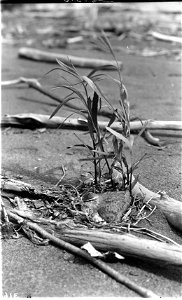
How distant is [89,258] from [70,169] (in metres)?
0.98

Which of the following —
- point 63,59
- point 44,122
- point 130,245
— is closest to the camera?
point 130,245

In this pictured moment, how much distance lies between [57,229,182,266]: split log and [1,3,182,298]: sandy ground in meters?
0.06

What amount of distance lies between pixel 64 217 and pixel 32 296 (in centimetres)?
51

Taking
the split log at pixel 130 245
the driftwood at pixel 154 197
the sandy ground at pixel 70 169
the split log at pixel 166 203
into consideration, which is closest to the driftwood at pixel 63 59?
the sandy ground at pixel 70 169

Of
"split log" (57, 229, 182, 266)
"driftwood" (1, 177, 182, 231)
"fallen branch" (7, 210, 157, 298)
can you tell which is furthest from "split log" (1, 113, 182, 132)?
"split log" (57, 229, 182, 266)

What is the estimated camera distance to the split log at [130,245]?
7.02 ft

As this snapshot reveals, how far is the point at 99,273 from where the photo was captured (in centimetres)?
213

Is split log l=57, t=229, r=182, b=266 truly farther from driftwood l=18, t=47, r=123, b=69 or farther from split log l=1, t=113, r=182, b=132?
driftwood l=18, t=47, r=123, b=69

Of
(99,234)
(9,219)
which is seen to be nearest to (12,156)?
(9,219)

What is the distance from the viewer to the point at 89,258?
7.20 feet

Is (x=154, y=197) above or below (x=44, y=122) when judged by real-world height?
above

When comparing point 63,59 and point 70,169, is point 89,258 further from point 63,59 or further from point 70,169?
point 63,59

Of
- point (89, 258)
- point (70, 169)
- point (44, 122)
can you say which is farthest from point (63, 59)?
point (89, 258)

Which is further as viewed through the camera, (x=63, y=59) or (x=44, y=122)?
(x=63, y=59)
